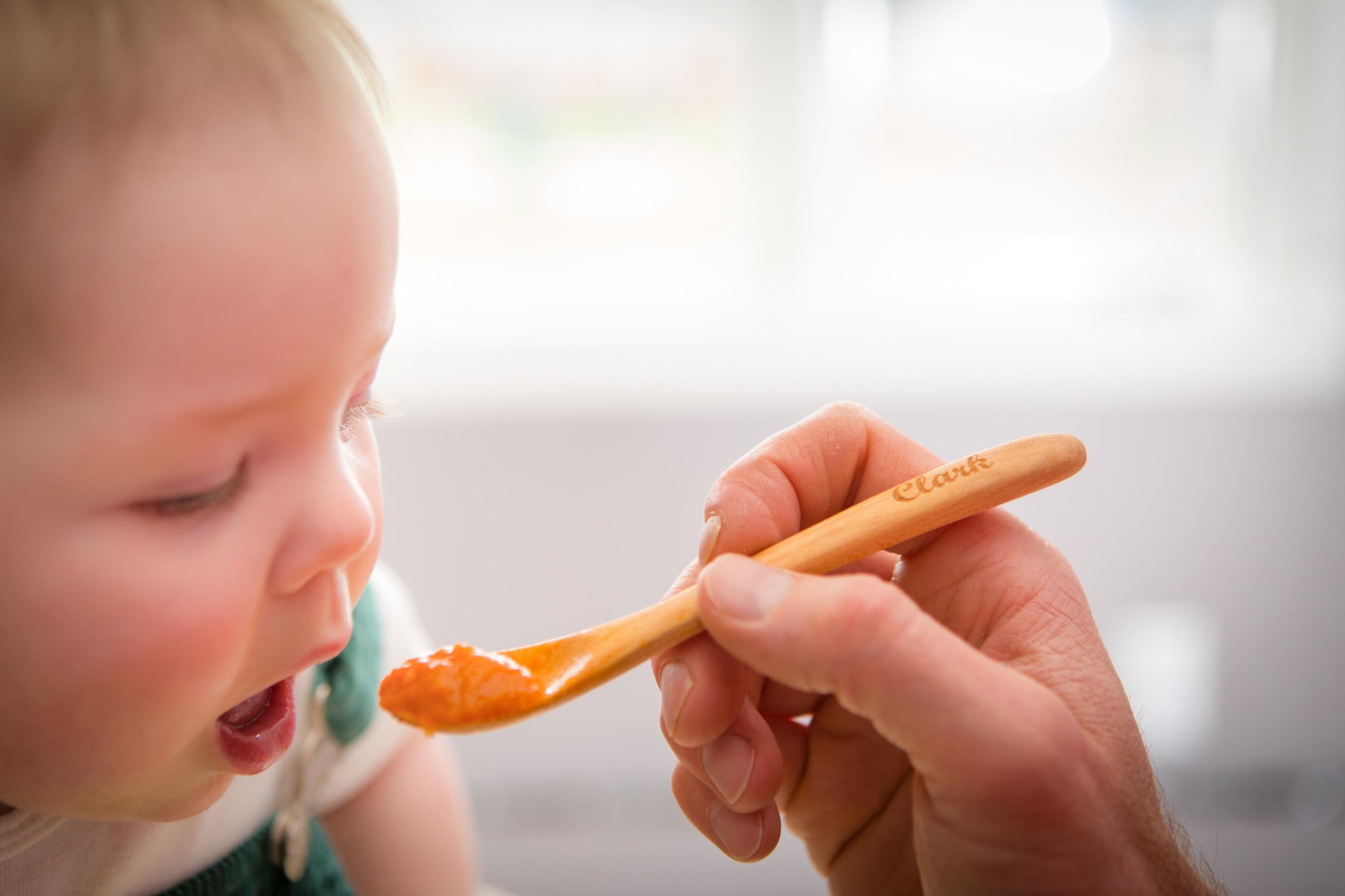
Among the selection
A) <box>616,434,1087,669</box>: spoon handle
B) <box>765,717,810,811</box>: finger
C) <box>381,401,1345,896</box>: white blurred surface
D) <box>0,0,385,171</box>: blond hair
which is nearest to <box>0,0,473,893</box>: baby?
<box>0,0,385,171</box>: blond hair

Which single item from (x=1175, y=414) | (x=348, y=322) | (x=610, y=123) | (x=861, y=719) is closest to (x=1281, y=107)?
(x=1175, y=414)

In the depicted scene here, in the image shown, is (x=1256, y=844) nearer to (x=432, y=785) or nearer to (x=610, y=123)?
(x=432, y=785)

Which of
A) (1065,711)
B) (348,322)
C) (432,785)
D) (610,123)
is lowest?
(432,785)

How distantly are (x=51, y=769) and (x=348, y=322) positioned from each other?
0.75ft

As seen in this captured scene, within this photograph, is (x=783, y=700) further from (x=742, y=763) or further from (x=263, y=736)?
(x=263, y=736)

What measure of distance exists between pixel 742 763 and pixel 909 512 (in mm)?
211

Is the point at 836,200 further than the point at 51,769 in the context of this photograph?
Yes

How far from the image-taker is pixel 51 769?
0.40 metres

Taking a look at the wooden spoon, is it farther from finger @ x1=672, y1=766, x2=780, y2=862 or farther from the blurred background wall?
the blurred background wall

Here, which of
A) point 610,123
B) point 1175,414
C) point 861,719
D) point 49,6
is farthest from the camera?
point 610,123

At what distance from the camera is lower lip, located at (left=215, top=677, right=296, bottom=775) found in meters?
0.46

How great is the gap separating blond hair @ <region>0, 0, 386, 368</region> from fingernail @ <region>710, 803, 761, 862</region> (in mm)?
500

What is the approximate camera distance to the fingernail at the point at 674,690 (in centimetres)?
59

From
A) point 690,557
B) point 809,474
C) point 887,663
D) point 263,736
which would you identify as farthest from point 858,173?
point 263,736
